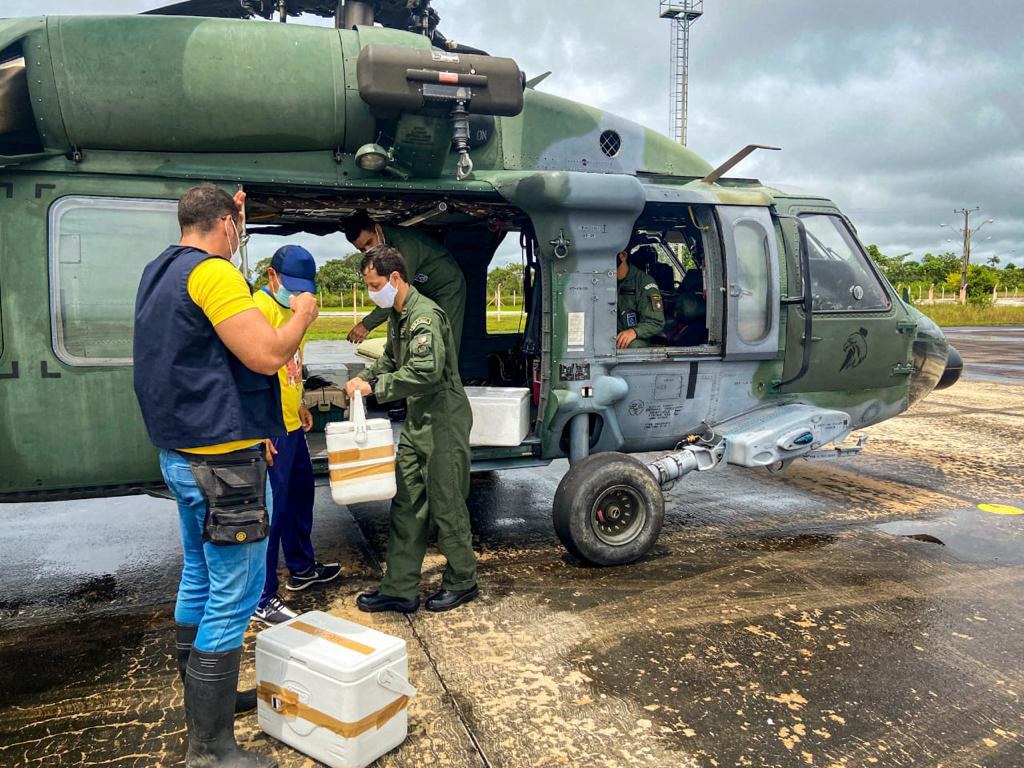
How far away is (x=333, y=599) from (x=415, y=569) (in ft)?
2.04

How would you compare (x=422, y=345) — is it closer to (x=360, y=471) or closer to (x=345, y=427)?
(x=345, y=427)

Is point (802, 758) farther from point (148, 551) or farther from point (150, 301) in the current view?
point (148, 551)

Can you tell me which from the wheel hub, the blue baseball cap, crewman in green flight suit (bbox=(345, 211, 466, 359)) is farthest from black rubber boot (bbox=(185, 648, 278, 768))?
crewman in green flight suit (bbox=(345, 211, 466, 359))

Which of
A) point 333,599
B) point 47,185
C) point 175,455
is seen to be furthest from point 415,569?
point 47,185

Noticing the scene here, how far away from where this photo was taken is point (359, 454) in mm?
3779

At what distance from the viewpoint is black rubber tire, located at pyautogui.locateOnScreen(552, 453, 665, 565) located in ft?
15.4

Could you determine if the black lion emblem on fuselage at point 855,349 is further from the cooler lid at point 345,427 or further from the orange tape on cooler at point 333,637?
the orange tape on cooler at point 333,637

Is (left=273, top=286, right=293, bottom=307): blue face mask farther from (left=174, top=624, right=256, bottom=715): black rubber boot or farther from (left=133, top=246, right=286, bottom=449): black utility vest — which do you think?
(left=174, top=624, right=256, bottom=715): black rubber boot

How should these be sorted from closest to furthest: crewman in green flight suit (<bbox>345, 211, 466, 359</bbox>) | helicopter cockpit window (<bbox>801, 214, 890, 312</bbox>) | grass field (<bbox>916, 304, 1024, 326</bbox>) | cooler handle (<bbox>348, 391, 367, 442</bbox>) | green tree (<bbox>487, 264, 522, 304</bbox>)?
cooler handle (<bbox>348, 391, 367, 442</bbox>) → crewman in green flight suit (<bbox>345, 211, 466, 359</bbox>) → helicopter cockpit window (<bbox>801, 214, 890, 312</bbox>) → green tree (<bbox>487, 264, 522, 304</bbox>) → grass field (<bbox>916, 304, 1024, 326</bbox>)

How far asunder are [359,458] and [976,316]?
44.2 metres

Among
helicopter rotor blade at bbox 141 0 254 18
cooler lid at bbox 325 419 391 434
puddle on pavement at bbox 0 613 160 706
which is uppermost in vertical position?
helicopter rotor blade at bbox 141 0 254 18

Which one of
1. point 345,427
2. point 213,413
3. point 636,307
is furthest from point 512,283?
point 213,413

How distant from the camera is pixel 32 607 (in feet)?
14.2

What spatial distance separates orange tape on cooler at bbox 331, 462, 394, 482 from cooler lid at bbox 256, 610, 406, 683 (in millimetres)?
793
